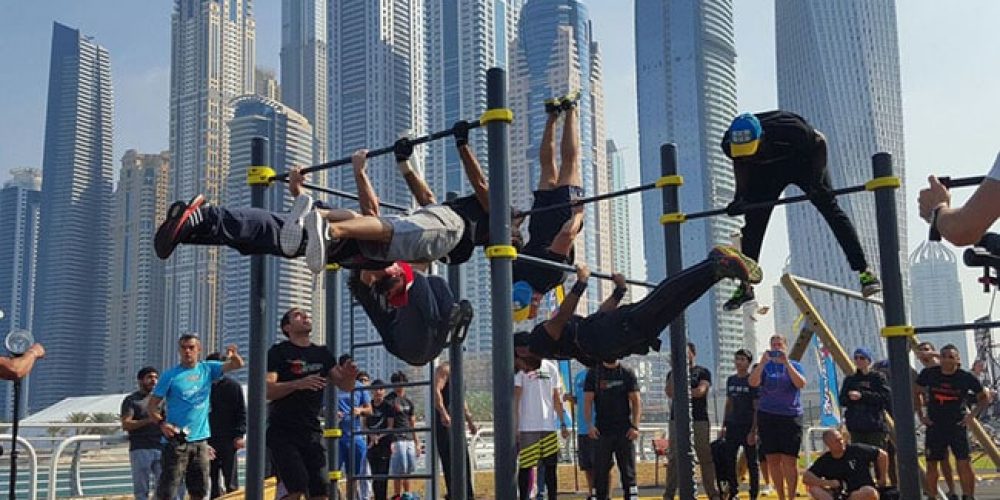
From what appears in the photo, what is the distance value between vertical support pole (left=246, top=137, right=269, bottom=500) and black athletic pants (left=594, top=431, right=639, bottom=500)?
2918mm

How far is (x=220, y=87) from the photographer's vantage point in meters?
135

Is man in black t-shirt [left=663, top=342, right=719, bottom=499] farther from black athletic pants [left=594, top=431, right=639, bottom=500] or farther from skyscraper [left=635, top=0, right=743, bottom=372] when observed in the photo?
skyscraper [left=635, top=0, right=743, bottom=372]

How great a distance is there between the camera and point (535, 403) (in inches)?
342

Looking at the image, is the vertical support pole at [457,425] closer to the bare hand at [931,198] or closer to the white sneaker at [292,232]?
the white sneaker at [292,232]

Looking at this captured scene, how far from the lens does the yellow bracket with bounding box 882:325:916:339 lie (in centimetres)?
569

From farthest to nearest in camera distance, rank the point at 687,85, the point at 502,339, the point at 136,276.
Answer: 1. the point at 687,85
2. the point at 136,276
3. the point at 502,339

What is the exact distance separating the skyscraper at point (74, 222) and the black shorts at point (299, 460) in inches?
5569

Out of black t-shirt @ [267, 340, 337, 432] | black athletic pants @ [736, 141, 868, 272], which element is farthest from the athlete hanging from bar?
black t-shirt @ [267, 340, 337, 432]

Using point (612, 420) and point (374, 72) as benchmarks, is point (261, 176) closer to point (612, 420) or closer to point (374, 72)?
point (612, 420)

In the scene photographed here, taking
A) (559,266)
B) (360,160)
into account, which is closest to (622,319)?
(559,266)

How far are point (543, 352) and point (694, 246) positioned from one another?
459 feet

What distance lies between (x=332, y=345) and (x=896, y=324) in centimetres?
402

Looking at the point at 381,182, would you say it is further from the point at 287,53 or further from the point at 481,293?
the point at 287,53

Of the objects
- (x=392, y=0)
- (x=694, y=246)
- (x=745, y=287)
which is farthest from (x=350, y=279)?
(x=694, y=246)
